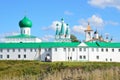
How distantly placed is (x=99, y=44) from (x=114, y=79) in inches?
2214

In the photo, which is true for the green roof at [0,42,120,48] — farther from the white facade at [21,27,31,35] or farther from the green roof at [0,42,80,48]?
the white facade at [21,27,31,35]

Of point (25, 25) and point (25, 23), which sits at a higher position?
point (25, 23)

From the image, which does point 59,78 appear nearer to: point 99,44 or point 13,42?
point 99,44

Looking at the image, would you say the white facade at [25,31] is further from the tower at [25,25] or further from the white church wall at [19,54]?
the white church wall at [19,54]

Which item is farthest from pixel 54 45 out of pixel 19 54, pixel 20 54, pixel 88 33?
pixel 88 33

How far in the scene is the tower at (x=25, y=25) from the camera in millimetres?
74875

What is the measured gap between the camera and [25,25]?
2955 inches

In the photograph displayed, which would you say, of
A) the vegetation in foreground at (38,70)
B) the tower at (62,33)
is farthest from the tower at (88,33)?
the vegetation in foreground at (38,70)

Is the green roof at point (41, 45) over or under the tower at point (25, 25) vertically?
under

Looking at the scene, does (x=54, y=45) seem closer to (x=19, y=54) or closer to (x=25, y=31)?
(x=19, y=54)

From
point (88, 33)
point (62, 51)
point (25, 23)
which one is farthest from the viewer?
point (88, 33)

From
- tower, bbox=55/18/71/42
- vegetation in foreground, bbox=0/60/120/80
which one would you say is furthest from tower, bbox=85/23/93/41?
vegetation in foreground, bbox=0/60/120/80

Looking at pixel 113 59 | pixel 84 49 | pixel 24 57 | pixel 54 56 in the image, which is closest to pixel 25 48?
pixel 24 57

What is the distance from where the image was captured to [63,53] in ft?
221
